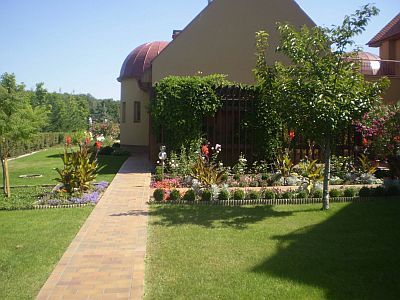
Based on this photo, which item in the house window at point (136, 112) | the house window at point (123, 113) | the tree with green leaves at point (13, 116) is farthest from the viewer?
the house window at point (123, 113)

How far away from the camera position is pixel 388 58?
77.7 ft

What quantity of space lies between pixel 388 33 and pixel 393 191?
54.3 feet

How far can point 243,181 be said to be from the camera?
39.8 ft

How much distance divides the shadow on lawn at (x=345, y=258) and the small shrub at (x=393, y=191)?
2160 millimetres

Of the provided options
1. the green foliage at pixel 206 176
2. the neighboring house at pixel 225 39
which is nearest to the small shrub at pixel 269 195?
the green foliage at pixel 206 176

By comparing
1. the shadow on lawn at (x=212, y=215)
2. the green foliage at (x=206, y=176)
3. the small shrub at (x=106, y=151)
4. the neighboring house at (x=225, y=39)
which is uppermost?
the neighboring house at (x=225, y=39)

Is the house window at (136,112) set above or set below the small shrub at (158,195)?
above

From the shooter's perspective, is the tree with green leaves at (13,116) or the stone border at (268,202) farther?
the tree with green leaves at (13,116)

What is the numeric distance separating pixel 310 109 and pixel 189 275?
4611 millimetres

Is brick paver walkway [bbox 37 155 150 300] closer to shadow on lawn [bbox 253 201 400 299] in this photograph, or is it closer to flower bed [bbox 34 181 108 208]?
flower bed [bbox 34 181 108 208]

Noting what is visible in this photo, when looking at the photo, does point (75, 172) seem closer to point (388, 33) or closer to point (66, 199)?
point (66, 199)

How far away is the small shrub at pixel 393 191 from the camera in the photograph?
10180mm

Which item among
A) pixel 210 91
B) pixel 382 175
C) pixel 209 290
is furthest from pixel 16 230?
pixel 382 175

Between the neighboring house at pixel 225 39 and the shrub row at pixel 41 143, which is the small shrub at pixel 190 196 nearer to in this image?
the neighboring house at pixel 225 39
